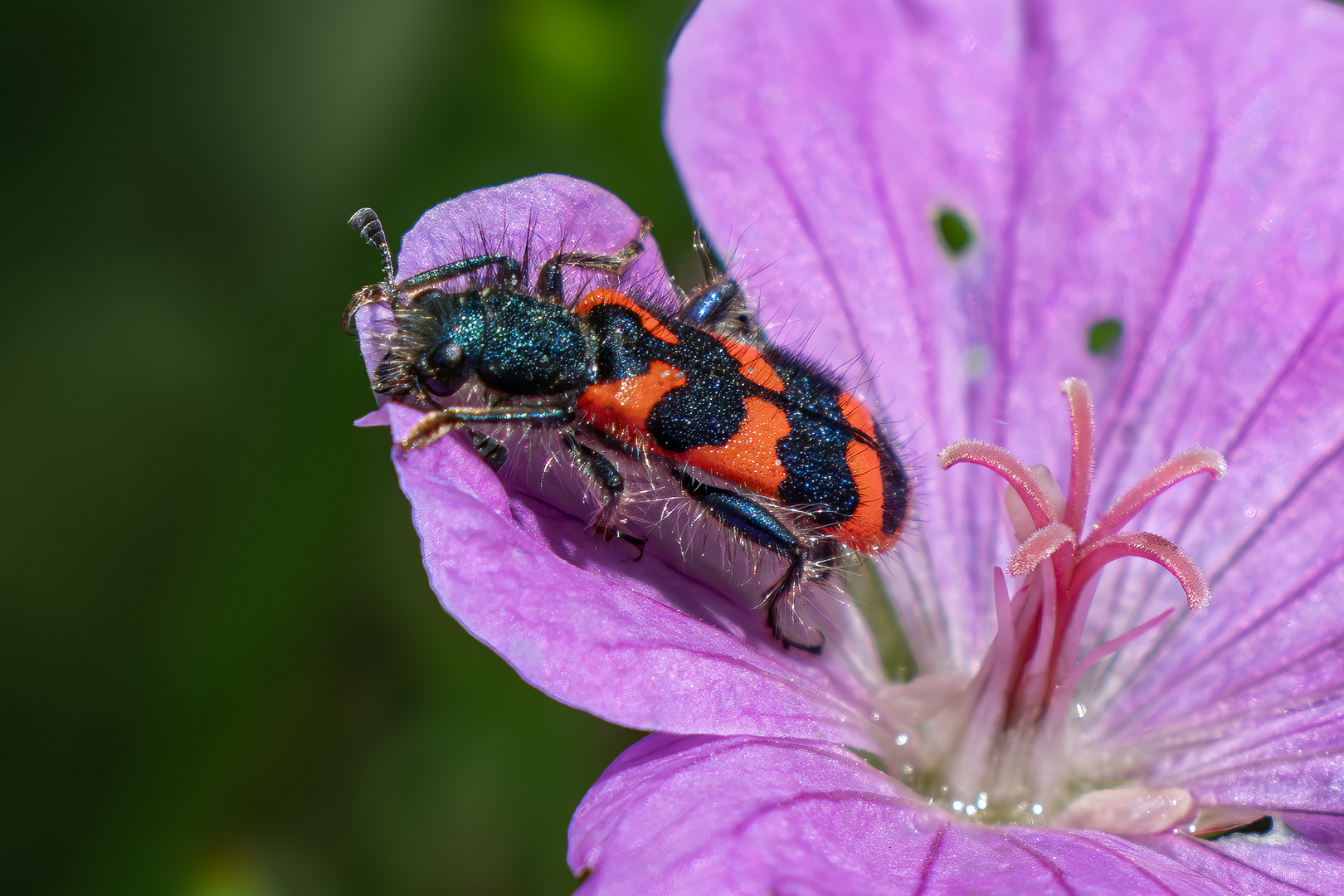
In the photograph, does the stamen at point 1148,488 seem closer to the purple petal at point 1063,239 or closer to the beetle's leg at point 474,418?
the purple petal at point 1063,239

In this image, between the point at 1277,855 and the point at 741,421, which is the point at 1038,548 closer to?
the point at 741,421

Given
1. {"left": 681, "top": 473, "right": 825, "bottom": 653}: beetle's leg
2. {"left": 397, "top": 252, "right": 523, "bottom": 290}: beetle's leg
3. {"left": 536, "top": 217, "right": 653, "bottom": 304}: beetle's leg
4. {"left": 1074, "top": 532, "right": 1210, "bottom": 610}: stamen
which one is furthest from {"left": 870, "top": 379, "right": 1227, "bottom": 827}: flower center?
{"left": 397, "top": 252, "right": 523, "bottom": 290}: beetle's leg

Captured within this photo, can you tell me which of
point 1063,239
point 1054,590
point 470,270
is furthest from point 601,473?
point 1063,239

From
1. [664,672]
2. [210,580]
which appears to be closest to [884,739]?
[664,672]

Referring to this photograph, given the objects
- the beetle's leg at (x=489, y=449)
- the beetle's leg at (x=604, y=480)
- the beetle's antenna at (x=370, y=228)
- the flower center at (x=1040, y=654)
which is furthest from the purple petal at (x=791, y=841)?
the beetle's antenna at (x=370, y=228)

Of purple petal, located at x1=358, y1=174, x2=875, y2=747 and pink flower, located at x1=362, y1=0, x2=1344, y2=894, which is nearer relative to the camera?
purple petal, located at x1=358, y1=174, x2=875, y2=747

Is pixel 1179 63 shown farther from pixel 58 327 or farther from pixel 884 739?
pixel 58 327

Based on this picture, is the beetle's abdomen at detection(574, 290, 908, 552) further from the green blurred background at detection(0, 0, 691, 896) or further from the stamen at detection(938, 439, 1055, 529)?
the green blurred background at detection(0, 0, 691, 896)
